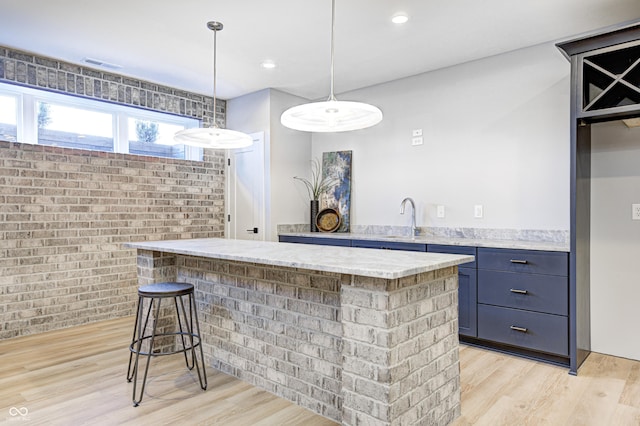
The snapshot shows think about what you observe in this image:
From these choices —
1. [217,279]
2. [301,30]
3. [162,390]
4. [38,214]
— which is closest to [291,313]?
[217,279]

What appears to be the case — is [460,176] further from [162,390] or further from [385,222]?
[162,390]

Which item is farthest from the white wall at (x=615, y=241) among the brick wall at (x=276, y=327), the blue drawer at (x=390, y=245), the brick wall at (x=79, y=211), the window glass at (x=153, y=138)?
the window glass at (x=153, y=138)

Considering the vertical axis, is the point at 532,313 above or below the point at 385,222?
below

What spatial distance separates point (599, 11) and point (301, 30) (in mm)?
2183

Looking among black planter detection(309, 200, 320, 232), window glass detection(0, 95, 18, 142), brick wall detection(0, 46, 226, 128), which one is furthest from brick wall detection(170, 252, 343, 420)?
brick wall detection(0, 46, 226, 128)

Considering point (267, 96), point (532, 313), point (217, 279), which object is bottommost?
point (532, 313)

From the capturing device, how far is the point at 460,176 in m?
4.04

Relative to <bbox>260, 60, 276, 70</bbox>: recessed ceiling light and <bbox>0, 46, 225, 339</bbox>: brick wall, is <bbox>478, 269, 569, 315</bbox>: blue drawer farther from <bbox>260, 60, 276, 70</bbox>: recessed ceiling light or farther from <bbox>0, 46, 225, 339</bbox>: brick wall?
<bbox>0, 46, 225, 339</bbox>: brick wall

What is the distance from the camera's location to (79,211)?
4.17 m

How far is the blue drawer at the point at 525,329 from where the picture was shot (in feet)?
9.86

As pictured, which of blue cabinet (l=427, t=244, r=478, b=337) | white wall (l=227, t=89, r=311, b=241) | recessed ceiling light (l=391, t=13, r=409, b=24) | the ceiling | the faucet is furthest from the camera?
white wall (l=227, t=89, r=311, b=241)

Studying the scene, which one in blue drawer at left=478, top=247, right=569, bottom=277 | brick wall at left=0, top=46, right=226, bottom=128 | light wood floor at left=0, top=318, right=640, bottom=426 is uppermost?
brick wall at left=0, top=46, right=226, bottom=128

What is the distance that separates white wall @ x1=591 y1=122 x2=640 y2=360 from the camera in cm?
313

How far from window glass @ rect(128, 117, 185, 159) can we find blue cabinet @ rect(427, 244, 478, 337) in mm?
3429
